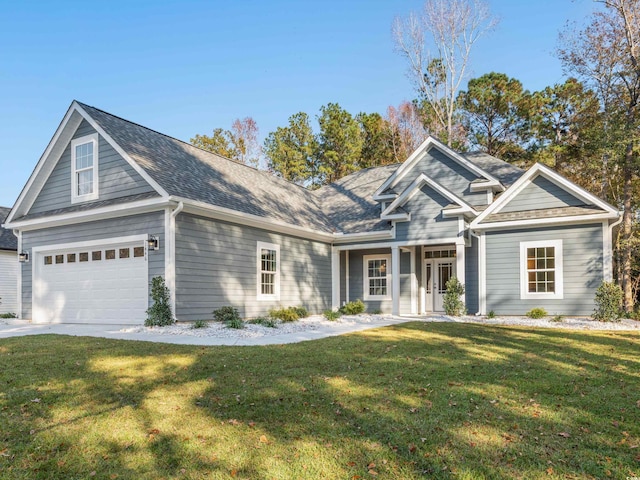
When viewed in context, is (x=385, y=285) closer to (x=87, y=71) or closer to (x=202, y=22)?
(x=202, y=22)

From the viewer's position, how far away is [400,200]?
1530 cm

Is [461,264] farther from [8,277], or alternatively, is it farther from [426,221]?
[8,277]

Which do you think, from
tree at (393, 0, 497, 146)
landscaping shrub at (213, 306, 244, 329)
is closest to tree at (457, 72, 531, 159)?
tree at (393, 0, 497, 146)

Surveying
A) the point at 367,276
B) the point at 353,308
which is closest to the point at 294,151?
the point at 367,276

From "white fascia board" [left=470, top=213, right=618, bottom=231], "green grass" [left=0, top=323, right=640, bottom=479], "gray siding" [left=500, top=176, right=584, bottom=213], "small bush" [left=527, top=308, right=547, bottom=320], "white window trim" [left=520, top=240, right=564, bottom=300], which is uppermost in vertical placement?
"gray siding" [left=500, top=176, right=584, bottom=213]

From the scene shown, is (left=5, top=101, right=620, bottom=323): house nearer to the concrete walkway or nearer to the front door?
Result: the front door

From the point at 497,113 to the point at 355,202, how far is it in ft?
45.5

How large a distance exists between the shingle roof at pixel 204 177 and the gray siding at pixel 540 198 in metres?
6.62

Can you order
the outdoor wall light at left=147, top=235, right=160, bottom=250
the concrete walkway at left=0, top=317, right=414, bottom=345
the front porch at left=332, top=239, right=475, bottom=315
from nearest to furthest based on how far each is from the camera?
1. the concrete walkway at left=0, top=317, right=414, bottom=345
2. the outdoor wall light at left=147, top=235, right=160, bottom=250
3. the front porch at left=332, top=239, right=475, bottom=315

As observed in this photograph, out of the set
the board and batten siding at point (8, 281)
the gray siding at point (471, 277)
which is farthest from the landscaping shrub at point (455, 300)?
the board and batten siding at point (8, 281)

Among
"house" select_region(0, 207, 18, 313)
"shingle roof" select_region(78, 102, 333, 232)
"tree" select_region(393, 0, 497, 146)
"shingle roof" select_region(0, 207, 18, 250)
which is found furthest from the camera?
"tree" select_region(393, 0, 497, 146)

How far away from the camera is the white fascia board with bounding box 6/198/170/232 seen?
11.5 m

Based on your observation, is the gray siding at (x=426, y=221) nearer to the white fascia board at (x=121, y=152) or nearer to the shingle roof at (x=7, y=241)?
the white fascia board at (x=121, y=152)

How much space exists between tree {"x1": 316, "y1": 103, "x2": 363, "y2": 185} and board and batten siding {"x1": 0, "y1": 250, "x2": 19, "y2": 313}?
19.8 metres
